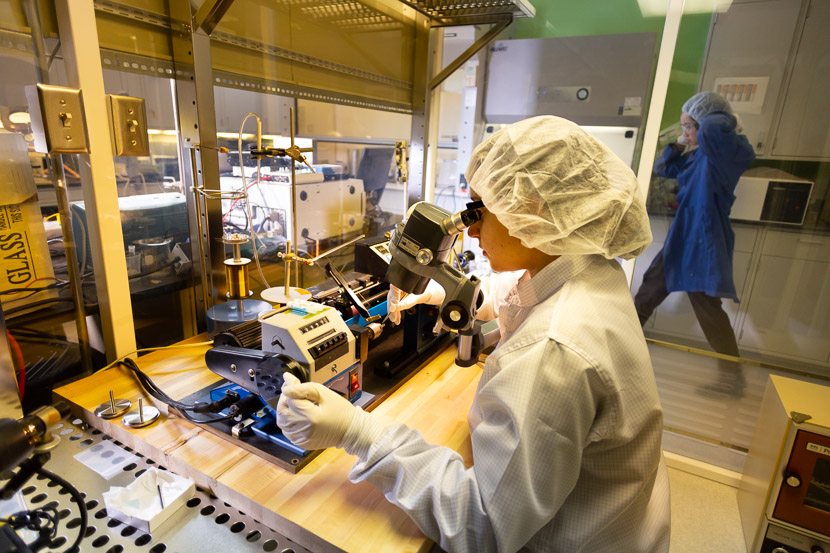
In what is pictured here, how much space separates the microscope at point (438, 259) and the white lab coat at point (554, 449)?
0.18m

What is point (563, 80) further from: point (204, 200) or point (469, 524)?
point (469, 524)

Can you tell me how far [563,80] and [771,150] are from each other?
114 centimetres

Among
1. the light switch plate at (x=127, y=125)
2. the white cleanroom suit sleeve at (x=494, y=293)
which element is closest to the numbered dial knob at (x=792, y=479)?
the white cleanroom suit sleeve at (x=494, y=293)

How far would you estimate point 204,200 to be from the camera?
1425 mm

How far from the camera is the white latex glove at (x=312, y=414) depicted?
0.82 meters

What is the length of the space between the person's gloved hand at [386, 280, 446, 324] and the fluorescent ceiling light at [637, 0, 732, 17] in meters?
2.08

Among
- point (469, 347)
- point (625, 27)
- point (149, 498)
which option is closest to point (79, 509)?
point (149, 498)

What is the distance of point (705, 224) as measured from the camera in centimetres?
246

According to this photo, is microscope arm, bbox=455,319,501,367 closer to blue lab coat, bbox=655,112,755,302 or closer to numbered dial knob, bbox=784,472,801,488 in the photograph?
numbered dial knob, bbox=784,472,801,488

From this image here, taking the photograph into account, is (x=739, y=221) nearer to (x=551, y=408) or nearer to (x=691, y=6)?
(x=691, y=6)

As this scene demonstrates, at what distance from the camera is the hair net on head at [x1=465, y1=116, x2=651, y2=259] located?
2.64 feet

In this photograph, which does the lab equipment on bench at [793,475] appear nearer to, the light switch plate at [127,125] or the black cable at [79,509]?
the black cable at [79,509]

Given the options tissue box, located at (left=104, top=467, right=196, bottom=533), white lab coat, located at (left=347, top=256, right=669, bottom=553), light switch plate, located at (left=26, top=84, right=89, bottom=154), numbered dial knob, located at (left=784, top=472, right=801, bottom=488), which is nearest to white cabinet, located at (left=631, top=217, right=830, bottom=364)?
numbered dial knob, located at (left=784, top=472, right=801, bottom=488)

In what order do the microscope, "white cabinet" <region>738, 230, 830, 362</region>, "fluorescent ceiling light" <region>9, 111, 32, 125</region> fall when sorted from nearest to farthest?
the microscope → "fluorescent ceiling light" <region>9, 111, 32, 125</region> → "white cabinet" <region>738, 230, 830, 362</region>
